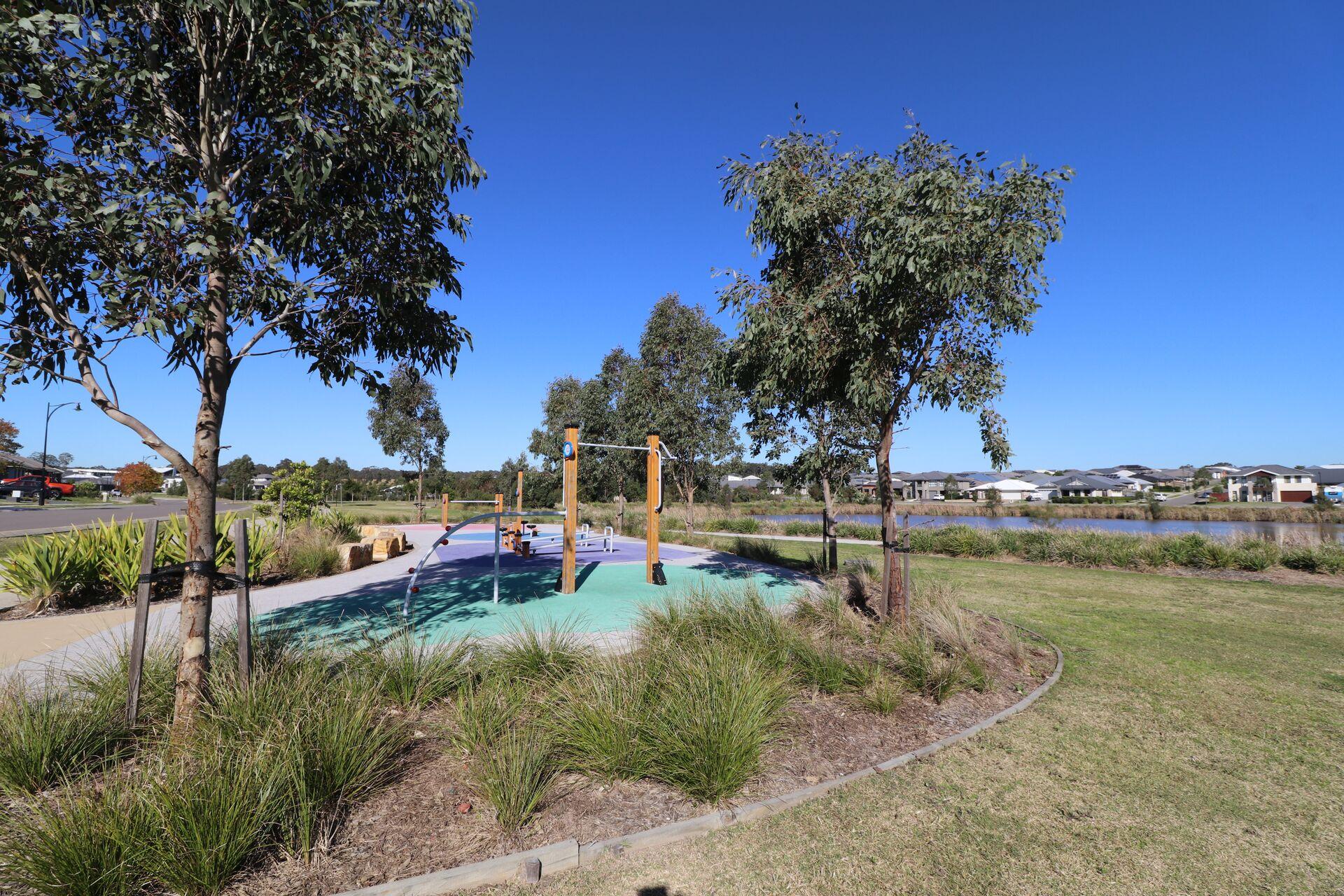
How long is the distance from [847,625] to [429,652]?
13.8 feet

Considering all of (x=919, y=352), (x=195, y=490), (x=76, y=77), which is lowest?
(x=195, y=490)

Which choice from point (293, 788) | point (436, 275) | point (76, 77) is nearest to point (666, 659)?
point (293, 788)

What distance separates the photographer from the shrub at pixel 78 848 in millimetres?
2295

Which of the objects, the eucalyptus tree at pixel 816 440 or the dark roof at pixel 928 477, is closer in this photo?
the eucalyptus tree at pixel 816 440

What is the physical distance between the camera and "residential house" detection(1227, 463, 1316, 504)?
213 ft

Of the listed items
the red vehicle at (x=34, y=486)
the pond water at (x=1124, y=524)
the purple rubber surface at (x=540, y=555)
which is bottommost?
the pond water at (x=1124, y=524)

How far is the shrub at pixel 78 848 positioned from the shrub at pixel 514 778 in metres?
1.42

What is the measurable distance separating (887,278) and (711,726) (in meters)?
4.78

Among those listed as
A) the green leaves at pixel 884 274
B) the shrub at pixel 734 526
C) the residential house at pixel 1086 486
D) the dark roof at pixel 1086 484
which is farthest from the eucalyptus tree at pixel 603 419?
the dark roof at pixel 1086 484

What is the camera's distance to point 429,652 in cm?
483

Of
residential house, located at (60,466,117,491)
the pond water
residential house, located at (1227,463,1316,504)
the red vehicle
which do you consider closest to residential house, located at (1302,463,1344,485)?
residential house, located at (1227,463,1316,504)

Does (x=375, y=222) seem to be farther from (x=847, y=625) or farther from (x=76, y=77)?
(x=847, y=625)

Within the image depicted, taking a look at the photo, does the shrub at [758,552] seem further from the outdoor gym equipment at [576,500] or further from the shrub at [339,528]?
the shrub at [339,528]

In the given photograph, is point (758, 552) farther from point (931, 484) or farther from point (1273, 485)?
point (931, 484)
